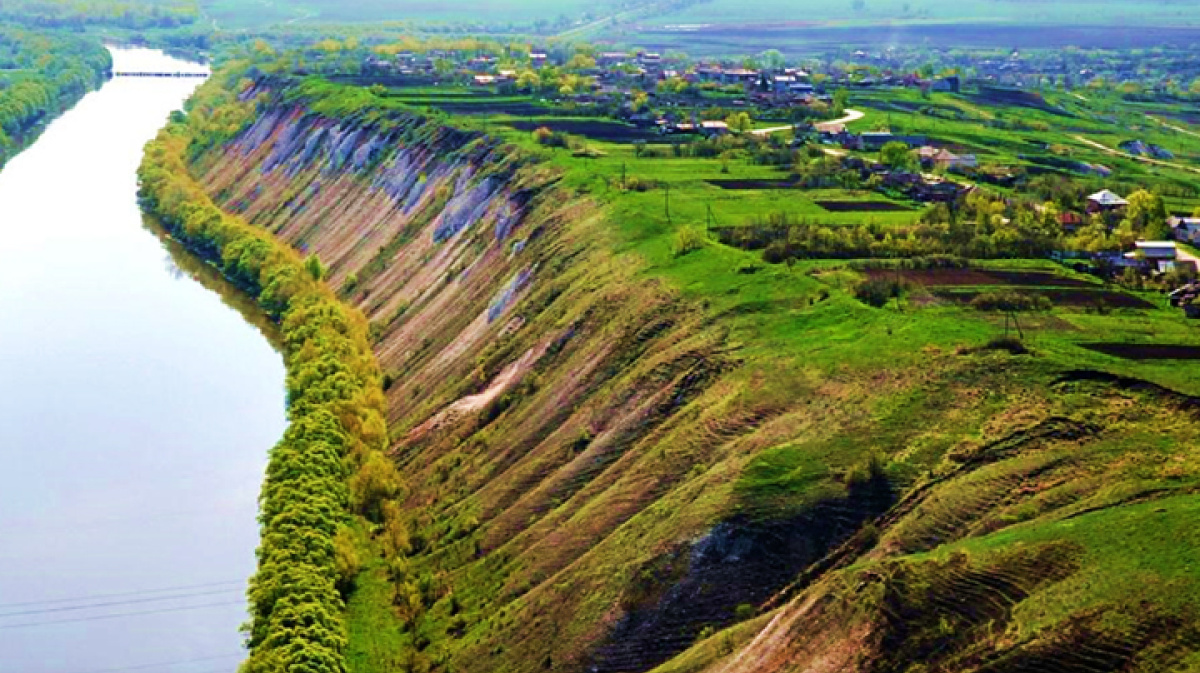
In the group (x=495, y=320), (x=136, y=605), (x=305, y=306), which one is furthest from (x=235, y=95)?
(x=136, y=605)

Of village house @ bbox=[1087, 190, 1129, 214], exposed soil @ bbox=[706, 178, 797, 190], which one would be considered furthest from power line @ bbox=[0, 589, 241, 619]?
village house @ bbox=[1087, 190, 1129, 214]

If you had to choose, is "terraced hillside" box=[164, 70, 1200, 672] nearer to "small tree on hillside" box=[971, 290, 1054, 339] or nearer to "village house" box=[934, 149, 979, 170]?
→ "small tree on hillside" box=[971, 290, 1054, 339]

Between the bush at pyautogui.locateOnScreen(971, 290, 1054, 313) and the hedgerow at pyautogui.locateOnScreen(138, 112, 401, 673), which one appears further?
the bush at pyautogui.locateOnScreen(971, 290, 1054, 313)

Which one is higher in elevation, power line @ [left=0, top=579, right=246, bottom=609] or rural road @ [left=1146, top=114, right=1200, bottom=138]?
rural road @ [left=1146, top=114, right=1200, bottom=138]

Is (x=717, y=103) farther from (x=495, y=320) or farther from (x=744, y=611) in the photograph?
(x=744, y=611)

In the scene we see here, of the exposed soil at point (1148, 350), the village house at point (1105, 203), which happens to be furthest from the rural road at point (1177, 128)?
the exposed soil at point (1148, 350)

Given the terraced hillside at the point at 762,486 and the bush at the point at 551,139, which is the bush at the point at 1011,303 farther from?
the bush at the point at 551,139
